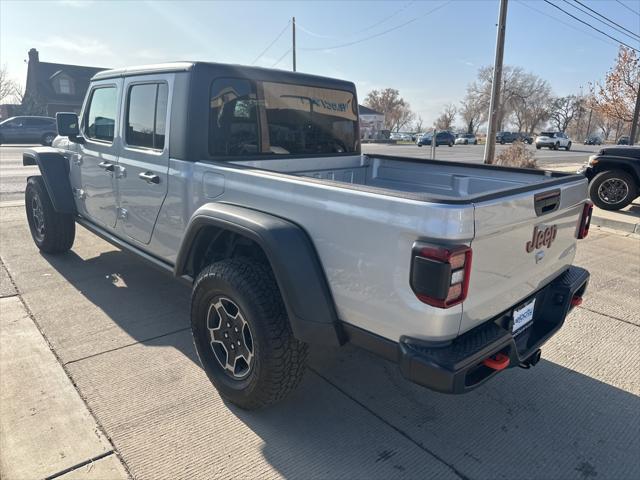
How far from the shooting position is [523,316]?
251cm

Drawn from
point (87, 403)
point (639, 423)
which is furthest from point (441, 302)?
point (87, 403)

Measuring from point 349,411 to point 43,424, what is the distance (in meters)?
1.72

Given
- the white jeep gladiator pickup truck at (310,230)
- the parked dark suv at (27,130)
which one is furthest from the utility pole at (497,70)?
the parked dark suv at (27,130)

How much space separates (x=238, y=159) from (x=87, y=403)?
180cm

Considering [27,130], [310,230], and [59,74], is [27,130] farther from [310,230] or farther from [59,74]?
[310,230]

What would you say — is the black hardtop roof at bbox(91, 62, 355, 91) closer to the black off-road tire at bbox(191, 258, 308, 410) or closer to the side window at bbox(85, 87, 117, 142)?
the side window at bbox(85, 87, 117, 142)

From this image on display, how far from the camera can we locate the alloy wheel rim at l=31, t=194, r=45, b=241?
516 cm

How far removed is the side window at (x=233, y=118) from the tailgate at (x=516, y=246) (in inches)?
74.3

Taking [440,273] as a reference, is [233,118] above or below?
above

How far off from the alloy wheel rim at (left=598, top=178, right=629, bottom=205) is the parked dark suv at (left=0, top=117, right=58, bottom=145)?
2421 centimetres

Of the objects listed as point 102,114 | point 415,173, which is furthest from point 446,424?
point 102,114

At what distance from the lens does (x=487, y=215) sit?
1926 millimetres

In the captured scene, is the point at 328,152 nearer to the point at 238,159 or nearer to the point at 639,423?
the point at 238,159

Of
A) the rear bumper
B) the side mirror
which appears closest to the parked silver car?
the side mirror
